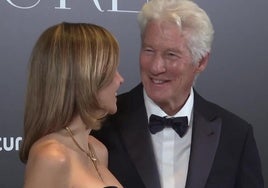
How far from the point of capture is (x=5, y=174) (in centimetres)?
227

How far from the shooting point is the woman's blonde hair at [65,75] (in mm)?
1487

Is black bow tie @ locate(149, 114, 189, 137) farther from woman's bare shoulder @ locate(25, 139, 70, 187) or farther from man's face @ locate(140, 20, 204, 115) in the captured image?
woman's bare shoulder @ locate(25, 139, 70, 187)

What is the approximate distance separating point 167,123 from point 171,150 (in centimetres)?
8

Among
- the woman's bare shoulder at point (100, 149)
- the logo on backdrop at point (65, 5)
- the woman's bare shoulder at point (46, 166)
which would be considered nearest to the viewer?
the woman's bare shoulder at point (46, 166)

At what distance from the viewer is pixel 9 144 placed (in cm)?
225

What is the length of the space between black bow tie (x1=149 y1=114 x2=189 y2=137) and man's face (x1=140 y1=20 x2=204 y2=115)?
0.15ft

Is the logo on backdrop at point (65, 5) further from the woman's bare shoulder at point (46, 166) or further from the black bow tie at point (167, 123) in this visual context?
Answer: the woman's bare shoulder at point (46, 166)

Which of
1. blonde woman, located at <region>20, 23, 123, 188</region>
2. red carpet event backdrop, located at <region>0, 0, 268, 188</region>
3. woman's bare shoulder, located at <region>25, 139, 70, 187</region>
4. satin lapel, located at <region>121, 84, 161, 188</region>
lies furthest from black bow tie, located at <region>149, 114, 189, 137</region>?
red carpet event backdrop, located at <region>0, 0, 268, 188</region>

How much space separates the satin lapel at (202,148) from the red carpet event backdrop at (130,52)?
56cm

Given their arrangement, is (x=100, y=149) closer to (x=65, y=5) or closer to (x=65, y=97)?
(x=65, y=97)

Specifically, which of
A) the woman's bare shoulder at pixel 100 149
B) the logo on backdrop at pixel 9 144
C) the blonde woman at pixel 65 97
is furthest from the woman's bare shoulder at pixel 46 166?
the logo on backdrop at pixel 9 144

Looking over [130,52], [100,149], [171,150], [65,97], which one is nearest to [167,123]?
[171,150]

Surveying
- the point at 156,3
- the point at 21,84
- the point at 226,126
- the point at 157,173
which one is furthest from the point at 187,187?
the point at 21,84

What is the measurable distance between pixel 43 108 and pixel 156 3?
0.51 m
